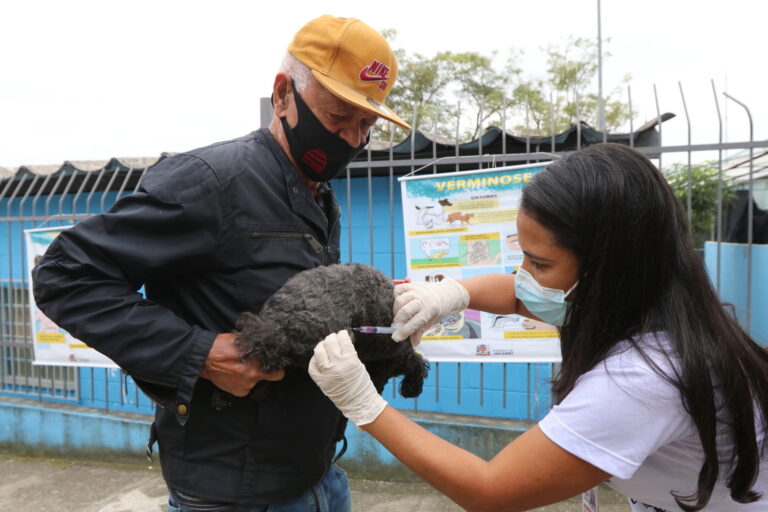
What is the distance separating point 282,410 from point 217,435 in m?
0.20

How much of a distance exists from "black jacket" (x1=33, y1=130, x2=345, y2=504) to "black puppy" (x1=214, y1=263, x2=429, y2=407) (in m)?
0.10

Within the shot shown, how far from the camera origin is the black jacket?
1.47m

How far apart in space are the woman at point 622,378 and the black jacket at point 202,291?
0.31m

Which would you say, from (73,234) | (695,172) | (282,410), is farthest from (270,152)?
(695,172)

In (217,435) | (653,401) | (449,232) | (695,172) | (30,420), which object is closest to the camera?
(653,401)

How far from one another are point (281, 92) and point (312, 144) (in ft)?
0.74

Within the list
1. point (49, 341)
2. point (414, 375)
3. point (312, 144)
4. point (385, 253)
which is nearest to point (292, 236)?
point (312, 144)

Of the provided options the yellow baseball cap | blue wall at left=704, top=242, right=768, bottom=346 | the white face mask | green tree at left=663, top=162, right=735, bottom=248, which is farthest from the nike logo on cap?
green tree at left=663, top=162, right=735, bottom=248

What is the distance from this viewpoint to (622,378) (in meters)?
1.30

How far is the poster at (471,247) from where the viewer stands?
12.6 feet

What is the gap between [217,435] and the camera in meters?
1.64

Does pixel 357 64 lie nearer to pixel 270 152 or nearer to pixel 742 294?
pixel 270 152

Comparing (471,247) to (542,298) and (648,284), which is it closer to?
(542,298)

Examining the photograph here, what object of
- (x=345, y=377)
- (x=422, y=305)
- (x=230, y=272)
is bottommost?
(x=345, y=377)
